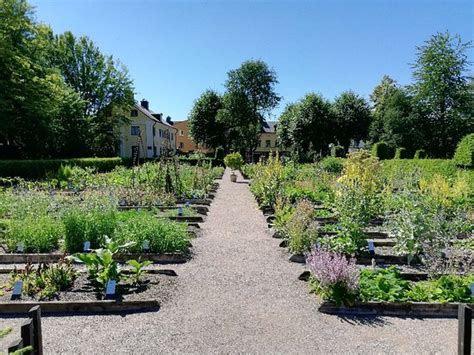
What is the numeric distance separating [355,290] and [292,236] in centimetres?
262

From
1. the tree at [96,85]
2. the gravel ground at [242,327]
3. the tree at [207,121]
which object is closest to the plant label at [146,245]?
the gravel ground at [242,327]

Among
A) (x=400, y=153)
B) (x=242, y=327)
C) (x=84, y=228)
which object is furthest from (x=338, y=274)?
(x=400, y=153)

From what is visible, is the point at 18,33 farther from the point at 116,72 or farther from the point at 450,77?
the point at 450,77

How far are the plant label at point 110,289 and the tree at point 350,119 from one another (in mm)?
39933

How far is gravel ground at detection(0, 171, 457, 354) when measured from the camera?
3.97m

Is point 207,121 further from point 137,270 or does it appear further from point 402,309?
point 402,309

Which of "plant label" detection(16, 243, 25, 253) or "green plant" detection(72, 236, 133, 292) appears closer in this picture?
"green plant" detection(72, 236, 133, 292)

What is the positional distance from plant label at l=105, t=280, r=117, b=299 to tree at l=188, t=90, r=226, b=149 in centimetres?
4873

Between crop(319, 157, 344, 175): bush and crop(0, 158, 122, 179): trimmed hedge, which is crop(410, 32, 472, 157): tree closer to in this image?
crop(319, 157, 344, 175): bush

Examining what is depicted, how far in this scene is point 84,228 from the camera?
7035 millimetres

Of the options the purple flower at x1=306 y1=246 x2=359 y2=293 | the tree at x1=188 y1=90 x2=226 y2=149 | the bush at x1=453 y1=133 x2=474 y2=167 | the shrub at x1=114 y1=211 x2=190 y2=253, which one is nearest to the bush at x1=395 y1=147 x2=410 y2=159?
the bush at x1=453 y1=133 x2=474 y2=167

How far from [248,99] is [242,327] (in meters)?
46.9

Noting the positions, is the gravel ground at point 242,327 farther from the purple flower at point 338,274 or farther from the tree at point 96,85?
the tree at point 96,85

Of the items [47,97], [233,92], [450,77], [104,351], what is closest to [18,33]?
[47,97]
